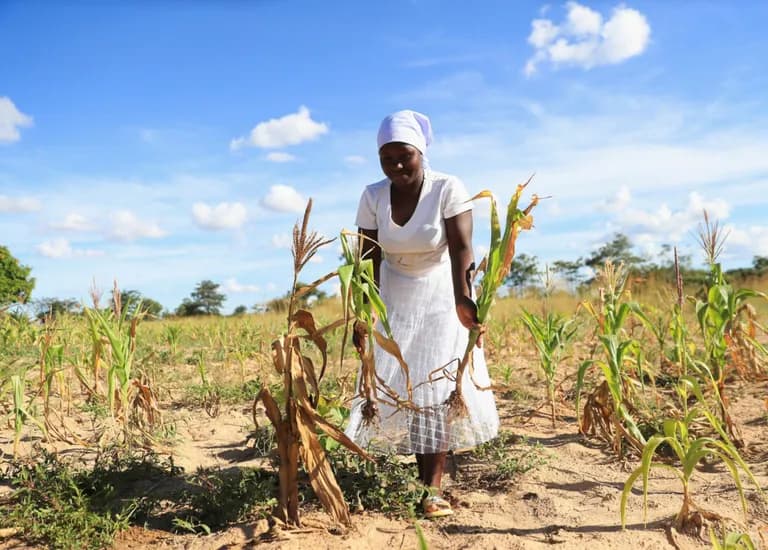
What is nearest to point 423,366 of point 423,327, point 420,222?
point 423,327

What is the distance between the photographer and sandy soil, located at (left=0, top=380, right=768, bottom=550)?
2.42 m

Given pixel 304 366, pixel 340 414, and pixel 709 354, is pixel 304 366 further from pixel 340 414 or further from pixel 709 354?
pixel 709 354

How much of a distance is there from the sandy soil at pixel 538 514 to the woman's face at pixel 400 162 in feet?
4.68

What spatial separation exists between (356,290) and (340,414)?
1274 millimetres

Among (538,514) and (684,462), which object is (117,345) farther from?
(684,462)

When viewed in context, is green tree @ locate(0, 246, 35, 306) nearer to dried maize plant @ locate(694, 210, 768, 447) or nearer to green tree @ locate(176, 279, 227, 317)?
green tree @ locate(176, 279, 227, 317)

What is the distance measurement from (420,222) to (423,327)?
1.57ft

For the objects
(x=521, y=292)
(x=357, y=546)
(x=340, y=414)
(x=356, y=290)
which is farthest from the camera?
(x=521, y=292)

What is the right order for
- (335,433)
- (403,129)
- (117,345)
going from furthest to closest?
(117,345) < (403,129) < (335,433)

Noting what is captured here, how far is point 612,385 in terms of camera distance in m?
3.04

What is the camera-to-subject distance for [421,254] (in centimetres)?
279

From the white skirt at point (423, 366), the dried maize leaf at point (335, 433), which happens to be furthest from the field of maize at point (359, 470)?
the white skirt at point (423, 366)

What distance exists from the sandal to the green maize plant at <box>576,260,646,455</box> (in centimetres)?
88

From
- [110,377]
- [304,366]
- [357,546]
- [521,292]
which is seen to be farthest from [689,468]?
[521,292]
